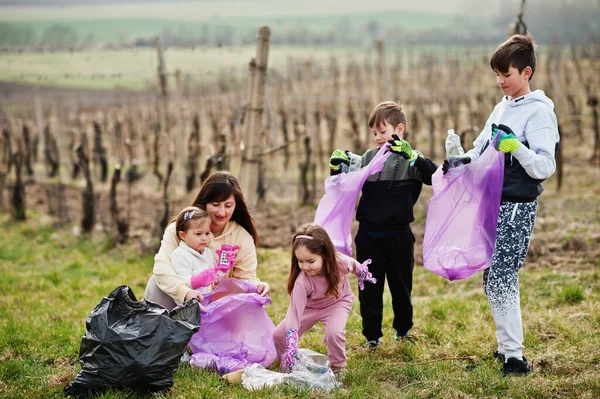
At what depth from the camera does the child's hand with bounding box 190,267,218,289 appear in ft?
13.5

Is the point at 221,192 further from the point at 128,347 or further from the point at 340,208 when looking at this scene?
the point at 128,347

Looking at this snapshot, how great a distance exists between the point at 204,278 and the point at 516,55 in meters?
2.26

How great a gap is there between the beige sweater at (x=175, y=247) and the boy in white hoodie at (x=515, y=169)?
1.52 meters

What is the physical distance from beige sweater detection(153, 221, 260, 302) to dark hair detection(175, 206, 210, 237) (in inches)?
3.7

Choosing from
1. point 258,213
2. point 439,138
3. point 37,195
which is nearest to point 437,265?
point 258,213

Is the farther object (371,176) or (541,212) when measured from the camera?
(541,212)

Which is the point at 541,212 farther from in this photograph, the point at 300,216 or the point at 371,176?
the point at 371,176

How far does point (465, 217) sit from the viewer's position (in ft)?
13.2

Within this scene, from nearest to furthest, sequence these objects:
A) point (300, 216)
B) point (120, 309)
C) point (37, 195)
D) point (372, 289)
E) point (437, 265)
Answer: point (120, 309)
point (437, 265)
point (372, 289)
point (300, 216)
point (37, 195)

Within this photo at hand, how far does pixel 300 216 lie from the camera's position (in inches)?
390

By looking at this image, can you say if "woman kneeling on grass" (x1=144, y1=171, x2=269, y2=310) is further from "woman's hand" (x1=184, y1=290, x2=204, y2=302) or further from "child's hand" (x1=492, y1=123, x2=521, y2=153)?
"child's hand" (x1=492, y1=123, x2=521, y2=153)

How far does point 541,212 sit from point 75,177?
35.1ft

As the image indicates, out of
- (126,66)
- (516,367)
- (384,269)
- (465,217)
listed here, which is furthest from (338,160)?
(126,66)

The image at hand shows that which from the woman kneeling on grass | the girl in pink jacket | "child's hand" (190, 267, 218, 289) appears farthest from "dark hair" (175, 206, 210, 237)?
the girl in pink jacket
